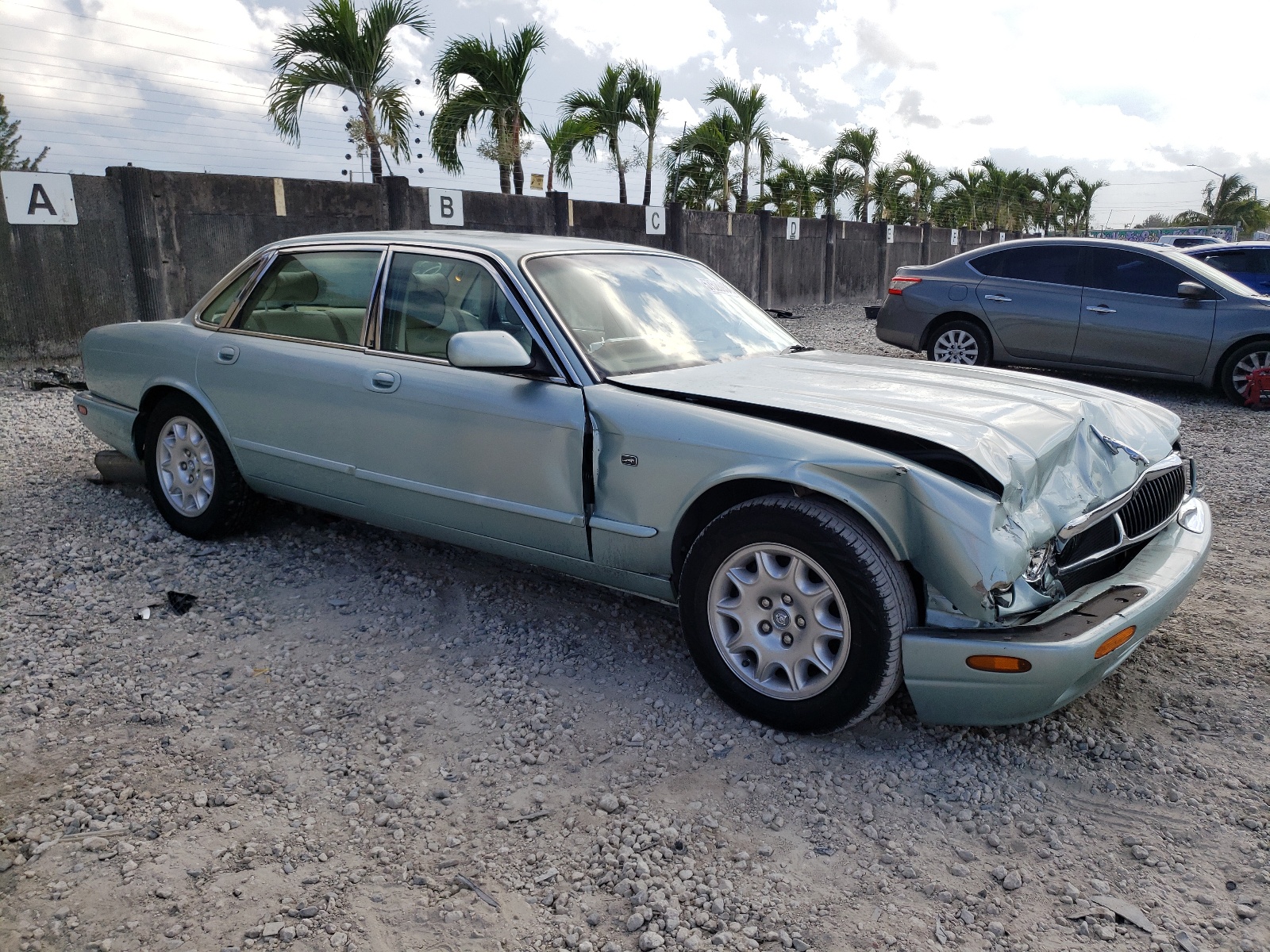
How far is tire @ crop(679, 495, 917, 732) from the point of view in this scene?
277 cm

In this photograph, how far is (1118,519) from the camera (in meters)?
3.18

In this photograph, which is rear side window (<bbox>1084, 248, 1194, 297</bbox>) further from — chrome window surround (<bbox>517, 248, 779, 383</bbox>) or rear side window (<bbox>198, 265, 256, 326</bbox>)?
rear side window (<bbox>198, 265, 256, 326</bbox>)

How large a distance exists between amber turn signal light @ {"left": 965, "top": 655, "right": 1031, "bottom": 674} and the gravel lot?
0.43m

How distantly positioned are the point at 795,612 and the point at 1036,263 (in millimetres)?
7957

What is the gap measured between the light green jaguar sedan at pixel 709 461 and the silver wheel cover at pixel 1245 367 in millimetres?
6008

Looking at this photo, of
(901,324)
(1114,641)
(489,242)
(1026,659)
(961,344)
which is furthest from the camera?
(901,324)

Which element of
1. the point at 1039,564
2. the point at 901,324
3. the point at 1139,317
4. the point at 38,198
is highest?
the point at 38,198

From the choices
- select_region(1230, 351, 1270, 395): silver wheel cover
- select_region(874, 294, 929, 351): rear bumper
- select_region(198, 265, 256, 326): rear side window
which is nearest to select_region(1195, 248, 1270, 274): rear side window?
select_region(1230, 351, 1270, 395): silver wheel cover

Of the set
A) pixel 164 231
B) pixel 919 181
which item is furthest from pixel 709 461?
pixel 919 181

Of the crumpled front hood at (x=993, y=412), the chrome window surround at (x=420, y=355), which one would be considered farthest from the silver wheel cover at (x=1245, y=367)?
the chrome window surround at (x=420, y=355)

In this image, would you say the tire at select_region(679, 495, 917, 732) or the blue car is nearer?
the tire at select_region(679, 495, 917, 732)

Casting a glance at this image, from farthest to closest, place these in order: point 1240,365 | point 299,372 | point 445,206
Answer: point 445,206 < point 1240,365 < point 299,372

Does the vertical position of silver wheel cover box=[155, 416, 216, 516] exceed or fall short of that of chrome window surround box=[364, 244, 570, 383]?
it falls short

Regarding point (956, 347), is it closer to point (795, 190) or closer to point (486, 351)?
point (486, 351)
